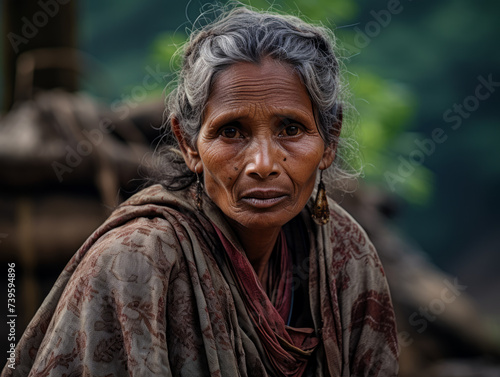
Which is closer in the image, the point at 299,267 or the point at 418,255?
the point at 299,267

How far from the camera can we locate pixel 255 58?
7.93 feet

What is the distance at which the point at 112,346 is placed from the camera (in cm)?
221

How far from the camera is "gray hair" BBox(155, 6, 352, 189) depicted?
2422 mm

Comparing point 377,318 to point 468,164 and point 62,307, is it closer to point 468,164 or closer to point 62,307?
point 62,307

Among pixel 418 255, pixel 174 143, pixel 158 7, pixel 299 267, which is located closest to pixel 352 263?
pixel 299 267

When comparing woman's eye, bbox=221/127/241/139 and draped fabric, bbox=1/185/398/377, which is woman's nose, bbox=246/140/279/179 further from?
draped fabric, bbox=1/185/398/377

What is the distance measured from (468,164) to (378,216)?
364 centimetres

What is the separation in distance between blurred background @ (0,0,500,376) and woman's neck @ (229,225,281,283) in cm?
64
